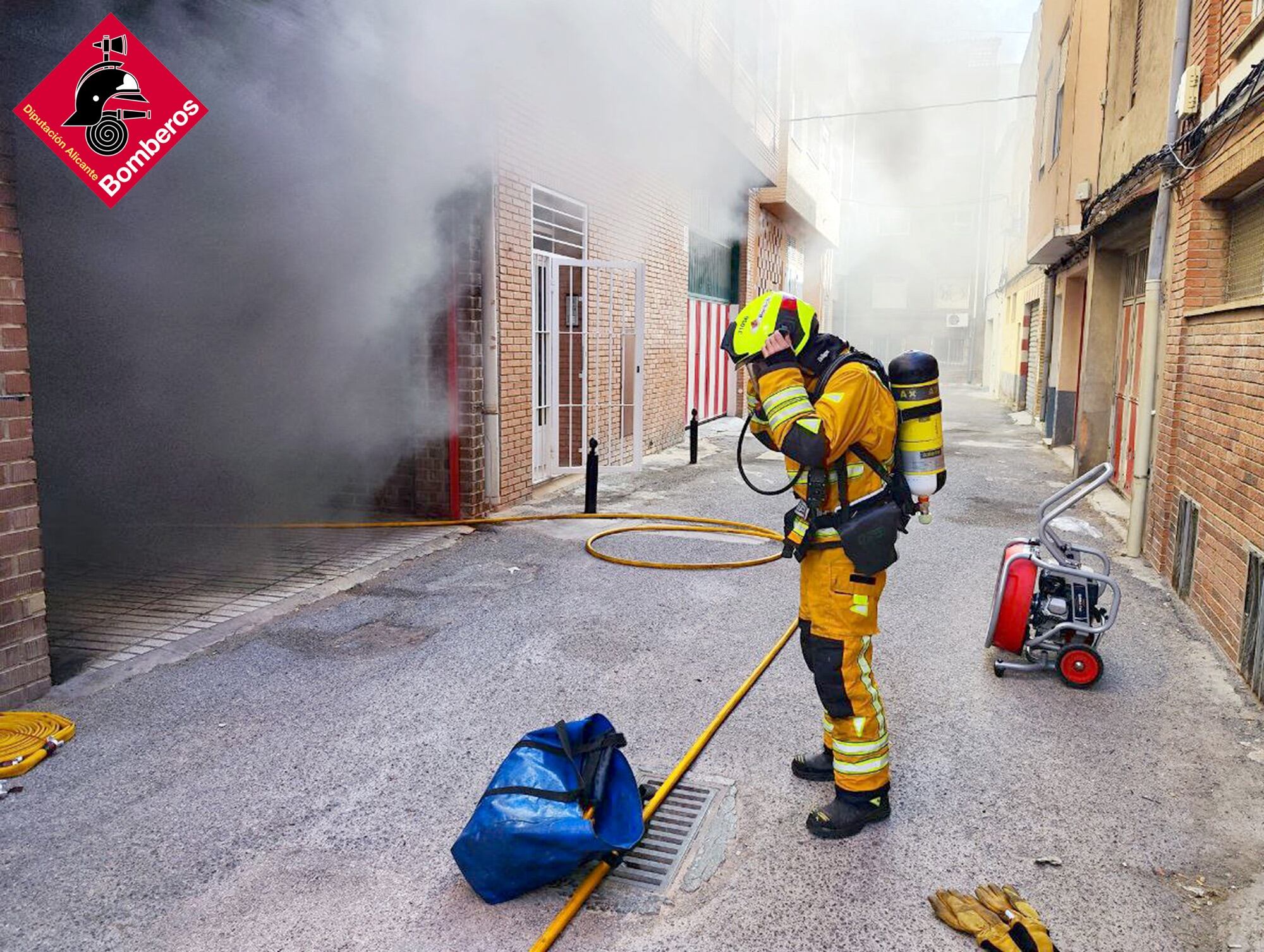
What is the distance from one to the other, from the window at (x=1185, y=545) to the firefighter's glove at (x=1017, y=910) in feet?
11.8

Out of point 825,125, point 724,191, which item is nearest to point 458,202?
point 724,191

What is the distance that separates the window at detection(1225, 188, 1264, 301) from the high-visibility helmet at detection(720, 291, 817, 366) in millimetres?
3427

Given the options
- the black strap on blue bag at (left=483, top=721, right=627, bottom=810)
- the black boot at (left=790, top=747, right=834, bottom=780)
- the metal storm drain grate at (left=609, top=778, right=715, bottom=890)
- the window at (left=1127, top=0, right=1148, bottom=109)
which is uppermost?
the window at (left=1127, top=0, right=1148, bottom=109)

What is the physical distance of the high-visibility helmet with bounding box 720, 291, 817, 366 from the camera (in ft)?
9.17

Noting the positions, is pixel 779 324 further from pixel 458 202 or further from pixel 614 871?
pixel 458 202

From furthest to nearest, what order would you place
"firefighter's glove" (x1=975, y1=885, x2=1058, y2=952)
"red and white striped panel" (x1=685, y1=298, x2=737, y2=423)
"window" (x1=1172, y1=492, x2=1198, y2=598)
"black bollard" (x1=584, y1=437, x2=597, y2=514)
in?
"red and white striped panel" (x1=685, y1=298, x2=737, y2=423) < "black bollard" (x1=584, y1=437, x2=597, y2=514) < "window" (x1=1172, y1=492, x2=1198, y2=598) < "firefighter's glove" (x1=975, y1=885, x2=1058, y2=952)

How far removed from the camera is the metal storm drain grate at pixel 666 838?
8.59 feet

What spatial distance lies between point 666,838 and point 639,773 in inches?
16.5

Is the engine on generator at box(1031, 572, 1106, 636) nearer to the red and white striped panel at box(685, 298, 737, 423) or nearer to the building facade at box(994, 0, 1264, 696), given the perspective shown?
the building facade at box(994, 0, 1264, 696)

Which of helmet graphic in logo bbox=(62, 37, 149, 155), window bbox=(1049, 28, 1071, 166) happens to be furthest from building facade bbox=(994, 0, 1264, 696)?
helmet graphic in logo bbox=(62, 37, 149, 155)

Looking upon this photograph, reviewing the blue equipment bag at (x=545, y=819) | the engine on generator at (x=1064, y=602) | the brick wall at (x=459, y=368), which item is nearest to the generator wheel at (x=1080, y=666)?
the engine on generator at (x=1064, y=602)

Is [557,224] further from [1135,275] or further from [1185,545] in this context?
[1135,275]

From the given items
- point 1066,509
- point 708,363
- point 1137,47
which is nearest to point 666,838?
point 1066,509

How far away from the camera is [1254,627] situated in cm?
414
